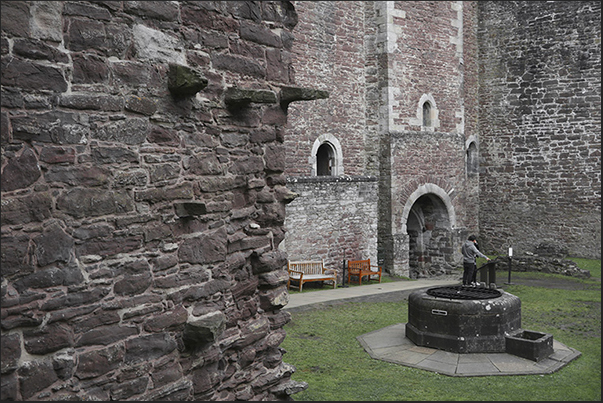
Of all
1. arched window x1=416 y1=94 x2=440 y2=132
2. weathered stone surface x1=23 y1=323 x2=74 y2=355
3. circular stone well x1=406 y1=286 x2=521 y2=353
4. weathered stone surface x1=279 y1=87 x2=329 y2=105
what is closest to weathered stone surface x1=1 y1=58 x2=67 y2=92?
weathered stone surface x1=23 y1=323 x2=74 y2=355

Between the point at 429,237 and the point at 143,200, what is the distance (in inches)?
649

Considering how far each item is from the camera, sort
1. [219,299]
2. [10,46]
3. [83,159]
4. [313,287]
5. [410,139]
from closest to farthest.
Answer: [10,46] < [83,159] < [219,299] < [313,287] < [410,139]

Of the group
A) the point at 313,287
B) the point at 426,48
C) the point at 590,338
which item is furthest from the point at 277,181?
the point at 426,48

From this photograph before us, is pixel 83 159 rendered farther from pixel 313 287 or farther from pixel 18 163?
pixel 313 287

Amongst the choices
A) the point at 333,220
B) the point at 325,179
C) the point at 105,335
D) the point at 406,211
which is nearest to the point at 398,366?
the point at 105,335

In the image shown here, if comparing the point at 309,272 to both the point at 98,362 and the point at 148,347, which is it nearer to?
the point at 148,347

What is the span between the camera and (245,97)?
177 inches

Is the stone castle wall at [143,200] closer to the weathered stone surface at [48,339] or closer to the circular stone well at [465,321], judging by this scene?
the weathered stone surface at [48,339]

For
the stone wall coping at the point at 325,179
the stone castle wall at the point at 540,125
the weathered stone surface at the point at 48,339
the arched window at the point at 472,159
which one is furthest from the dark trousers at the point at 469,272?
the weathered stone surface at the point at 48,339

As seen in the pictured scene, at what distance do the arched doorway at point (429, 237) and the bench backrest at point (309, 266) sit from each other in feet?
18.4

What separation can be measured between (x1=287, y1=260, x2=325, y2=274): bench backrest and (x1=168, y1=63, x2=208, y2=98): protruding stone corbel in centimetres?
966

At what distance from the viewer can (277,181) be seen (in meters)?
5.14

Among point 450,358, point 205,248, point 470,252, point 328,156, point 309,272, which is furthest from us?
point 328,156

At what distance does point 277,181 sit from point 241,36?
1300 millimetres
